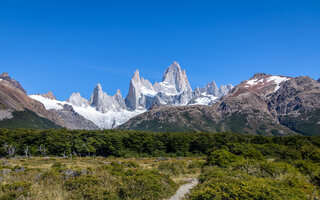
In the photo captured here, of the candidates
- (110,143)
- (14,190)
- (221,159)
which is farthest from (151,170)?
(110,143)

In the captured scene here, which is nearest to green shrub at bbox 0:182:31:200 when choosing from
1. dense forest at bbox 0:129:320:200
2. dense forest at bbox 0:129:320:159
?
dense forest at bbox 0:129:320:200

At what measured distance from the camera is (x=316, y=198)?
424 inches

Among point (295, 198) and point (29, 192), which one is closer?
point (295, 198)

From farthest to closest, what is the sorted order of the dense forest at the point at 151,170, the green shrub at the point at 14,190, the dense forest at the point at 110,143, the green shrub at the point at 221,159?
the dense forest at the point at 110,143, the green shrub at the point at 221,159, the dense forest at the point at 151,170, the green shrub at the point at 14,190

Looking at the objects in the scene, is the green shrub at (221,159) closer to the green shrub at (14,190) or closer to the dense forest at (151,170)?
the dense forest at (151,170)

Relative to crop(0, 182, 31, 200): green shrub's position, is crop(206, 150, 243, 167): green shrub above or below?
below

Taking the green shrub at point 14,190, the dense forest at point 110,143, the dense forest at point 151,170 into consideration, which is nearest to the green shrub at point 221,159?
the dense forest at point 151,170

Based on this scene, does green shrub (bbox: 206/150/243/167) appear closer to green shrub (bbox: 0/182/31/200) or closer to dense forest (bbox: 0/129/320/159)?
green shrub (bbox: 0/182/31/200)

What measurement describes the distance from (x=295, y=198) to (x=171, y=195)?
824 centimetres

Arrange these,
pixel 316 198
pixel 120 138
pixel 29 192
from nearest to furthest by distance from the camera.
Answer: pixel 316 198, pixel 29 192, pixel 120 138

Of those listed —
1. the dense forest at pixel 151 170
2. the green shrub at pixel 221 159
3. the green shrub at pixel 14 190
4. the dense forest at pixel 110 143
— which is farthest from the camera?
the dense forest at pixel 110 143

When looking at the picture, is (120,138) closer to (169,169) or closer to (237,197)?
(169,169)

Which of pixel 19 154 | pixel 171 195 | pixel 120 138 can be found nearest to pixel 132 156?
pixel 120 138

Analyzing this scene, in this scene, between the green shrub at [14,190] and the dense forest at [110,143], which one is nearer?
the green shrub at [14,190]
